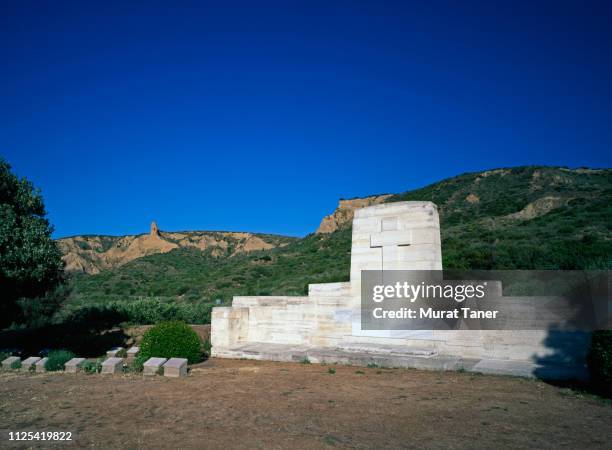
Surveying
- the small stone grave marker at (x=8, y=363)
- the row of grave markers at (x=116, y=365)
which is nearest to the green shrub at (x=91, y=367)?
the row of grave markers at (x=116, y=365)

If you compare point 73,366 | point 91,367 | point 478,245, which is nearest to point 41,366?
point 73,366

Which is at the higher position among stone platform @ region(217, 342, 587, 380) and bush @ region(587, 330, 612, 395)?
bush @ region(587, 330, 612, 395)

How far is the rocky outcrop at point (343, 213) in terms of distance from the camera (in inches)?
2402

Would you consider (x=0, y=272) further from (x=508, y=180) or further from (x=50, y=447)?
(x=508, y=180)

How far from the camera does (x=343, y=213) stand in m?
65.5

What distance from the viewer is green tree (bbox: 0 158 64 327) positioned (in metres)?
9.96

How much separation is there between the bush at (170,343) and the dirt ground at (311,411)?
1791mm

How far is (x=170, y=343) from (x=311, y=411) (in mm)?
5907

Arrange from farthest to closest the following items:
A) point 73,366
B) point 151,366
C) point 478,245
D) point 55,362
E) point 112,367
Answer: point 478,245 < point 55,362 < point 73,366 < point 112,367 < point 151,366

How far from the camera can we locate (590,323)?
8289 millimetres

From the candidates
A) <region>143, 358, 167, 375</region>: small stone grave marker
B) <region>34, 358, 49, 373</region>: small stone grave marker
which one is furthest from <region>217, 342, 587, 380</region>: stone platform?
<region>34, 358, 49, 373</region>: small stone grave marker

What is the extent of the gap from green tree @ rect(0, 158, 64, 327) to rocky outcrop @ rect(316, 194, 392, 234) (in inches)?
1870

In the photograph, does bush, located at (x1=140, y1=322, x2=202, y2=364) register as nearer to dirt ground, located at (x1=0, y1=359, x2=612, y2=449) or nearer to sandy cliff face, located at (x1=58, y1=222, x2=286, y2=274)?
dirt ground, located at (x1=0, y1=359, x2=612, y2=449)

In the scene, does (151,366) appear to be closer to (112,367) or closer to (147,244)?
(112,367)
